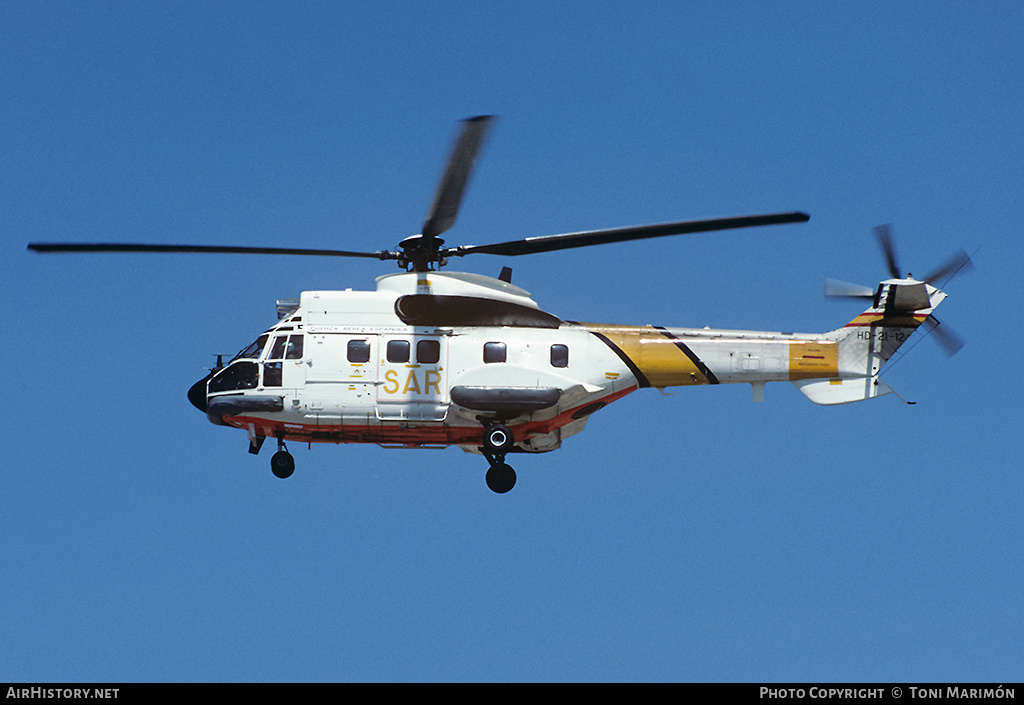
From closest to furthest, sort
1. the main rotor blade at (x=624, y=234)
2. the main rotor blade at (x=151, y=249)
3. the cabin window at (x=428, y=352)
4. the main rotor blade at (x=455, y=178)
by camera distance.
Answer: the main rotor blade at (x=455, y=178)
the main rotor blade at (x=624, y=234)
the main rotor blade at (x=151, y=249)
the cabin window at (x=428, y=352)

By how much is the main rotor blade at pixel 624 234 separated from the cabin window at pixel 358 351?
283 centimetres

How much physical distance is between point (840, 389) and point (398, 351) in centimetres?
902

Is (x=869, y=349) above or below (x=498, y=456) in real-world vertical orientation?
above

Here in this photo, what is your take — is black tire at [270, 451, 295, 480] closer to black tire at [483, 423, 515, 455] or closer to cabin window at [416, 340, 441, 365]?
cabin window at [416, 340, 441, 365]

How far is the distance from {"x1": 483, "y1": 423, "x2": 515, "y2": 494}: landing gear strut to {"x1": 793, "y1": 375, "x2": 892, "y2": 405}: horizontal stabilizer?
6018 millimetres

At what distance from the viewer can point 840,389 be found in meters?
27.2

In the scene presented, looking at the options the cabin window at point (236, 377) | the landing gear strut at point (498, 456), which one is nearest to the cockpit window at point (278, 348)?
the cabin window at point (236, 377)

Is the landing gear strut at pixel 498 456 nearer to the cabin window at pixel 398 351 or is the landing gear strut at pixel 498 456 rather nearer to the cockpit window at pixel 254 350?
the cabin window at pixel 398 351

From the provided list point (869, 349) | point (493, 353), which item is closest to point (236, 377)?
point (493, 353)

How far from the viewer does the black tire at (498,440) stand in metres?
26.6

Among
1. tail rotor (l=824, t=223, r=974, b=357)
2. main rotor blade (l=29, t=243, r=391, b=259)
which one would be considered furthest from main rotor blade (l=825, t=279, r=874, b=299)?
main rotor blade (l=29, t=243, r=391, b=259)

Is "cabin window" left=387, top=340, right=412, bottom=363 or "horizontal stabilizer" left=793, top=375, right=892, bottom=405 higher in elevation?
"cabin window" left=387, top=340, right=412, bottom=363

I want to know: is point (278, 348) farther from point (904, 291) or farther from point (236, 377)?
point (904, 291)

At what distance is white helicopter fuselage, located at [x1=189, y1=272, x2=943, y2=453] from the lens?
26656 mm
